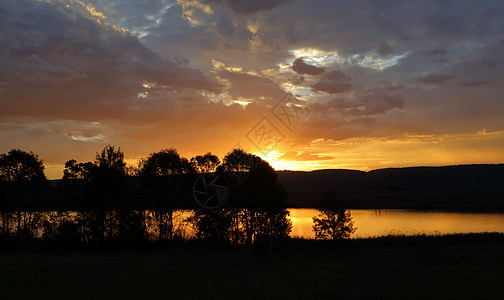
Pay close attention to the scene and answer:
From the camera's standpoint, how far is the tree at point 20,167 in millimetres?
46906

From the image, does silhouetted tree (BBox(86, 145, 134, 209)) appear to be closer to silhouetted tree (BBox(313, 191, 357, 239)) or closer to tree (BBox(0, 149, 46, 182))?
tree (BBox(0, 149, 46, 182))

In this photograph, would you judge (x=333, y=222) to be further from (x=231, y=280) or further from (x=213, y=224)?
(x=231, y=280)

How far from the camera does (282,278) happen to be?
15.3 metres

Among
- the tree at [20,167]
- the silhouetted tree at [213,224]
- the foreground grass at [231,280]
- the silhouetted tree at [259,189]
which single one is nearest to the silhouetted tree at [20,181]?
the tree at [20,167]

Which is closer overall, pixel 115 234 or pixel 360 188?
pixel 115 234

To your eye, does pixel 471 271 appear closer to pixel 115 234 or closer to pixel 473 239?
pixel 473 239

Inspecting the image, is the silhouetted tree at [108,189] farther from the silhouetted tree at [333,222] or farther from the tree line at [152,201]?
the silhouetted tree at [333,222]

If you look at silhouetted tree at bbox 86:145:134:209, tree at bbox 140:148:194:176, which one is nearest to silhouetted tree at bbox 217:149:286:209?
tree at bbox 140:148:194:176

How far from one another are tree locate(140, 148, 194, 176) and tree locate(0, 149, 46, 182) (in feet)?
54.4

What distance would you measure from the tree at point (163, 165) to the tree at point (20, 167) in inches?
652

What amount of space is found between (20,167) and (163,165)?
69.7ft

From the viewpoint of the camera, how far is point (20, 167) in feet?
157

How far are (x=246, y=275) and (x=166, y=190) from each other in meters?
28.3

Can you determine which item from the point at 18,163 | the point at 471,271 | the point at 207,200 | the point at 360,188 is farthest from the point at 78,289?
the point at 360,188
